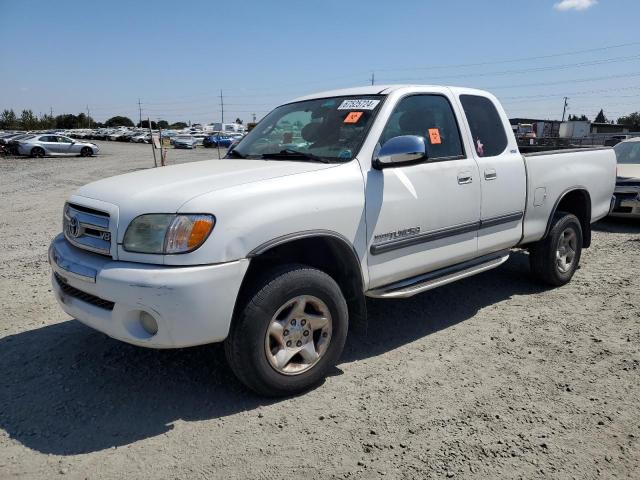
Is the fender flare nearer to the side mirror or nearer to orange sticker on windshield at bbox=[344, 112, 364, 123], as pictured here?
the side mirror

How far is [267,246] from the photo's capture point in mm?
2912

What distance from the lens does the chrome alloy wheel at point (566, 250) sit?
5.38 m

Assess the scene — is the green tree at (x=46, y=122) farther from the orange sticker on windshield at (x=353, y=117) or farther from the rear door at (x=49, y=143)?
the orange sticker on windshield at (x=353, y=117)

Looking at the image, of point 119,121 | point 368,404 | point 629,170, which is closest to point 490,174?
point 368,404

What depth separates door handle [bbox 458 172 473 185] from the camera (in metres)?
4.03

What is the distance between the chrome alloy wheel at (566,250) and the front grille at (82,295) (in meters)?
4.44

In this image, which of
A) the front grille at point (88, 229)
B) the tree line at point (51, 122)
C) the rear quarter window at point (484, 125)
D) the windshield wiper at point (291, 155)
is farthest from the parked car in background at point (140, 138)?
the front grille at point (88, 229)

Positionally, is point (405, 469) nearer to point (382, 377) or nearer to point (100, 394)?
point (382, 377)

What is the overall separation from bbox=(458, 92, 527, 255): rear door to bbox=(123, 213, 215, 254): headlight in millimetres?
2511

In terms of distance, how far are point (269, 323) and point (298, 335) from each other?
0.97ft

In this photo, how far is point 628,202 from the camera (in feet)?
→ 28.5

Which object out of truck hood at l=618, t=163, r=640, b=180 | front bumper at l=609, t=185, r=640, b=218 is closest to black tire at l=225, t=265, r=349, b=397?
front bumper at l=609, t=185, r=640, b=218

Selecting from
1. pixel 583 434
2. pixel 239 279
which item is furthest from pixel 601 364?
pixel 239 279

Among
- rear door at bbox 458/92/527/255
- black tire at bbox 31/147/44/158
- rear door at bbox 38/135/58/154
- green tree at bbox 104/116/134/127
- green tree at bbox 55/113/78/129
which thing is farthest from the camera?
green tree at bbox 104/116/134/127
